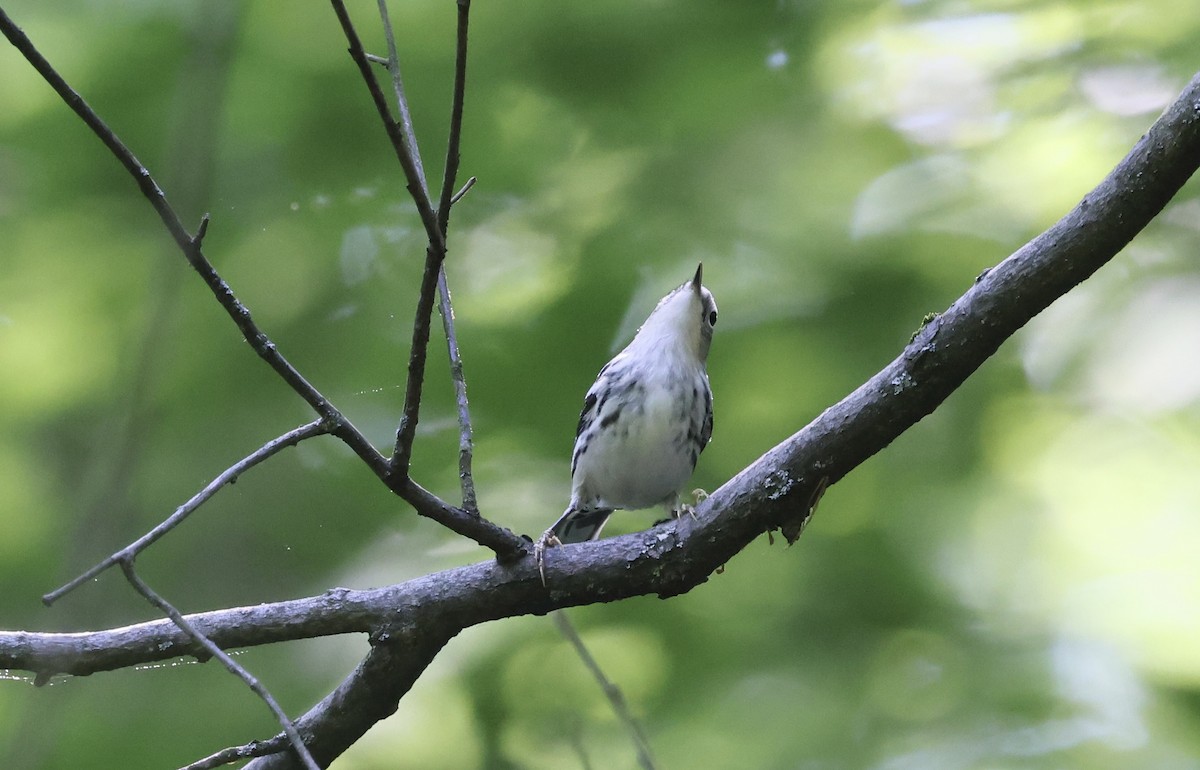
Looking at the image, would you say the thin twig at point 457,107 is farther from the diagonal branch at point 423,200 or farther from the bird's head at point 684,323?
the bird's head at point 684,323

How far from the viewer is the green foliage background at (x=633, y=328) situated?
575 centimetres

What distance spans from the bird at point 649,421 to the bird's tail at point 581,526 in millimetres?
18

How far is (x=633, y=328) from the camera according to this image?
6.41 m

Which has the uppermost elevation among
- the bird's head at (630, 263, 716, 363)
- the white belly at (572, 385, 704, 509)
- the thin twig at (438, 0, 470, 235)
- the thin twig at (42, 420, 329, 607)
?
the bird's head at (630, 263, 716, 363)

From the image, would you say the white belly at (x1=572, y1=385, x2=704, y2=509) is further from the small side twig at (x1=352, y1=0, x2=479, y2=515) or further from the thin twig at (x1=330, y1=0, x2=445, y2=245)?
the thin twig at (x1=330, y1=0, x2=445, y2=245)

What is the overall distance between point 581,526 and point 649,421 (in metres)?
0.75

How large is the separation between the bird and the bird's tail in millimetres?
18

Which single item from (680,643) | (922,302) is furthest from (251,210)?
(922,302)

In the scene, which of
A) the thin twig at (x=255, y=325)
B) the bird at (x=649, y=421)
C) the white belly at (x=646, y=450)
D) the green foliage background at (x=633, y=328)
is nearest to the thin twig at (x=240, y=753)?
the thin twig at (x=255, y=325)

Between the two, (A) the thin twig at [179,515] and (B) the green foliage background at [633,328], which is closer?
(A) the thin twig at [179,515]

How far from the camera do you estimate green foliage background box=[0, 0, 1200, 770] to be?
5746 mm

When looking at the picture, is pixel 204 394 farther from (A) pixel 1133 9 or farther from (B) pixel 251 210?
(A) pixel 1133 9

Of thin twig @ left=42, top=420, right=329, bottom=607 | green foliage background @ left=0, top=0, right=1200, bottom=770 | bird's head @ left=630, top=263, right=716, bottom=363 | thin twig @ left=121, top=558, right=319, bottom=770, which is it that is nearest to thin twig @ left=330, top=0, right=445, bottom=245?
thin twig @ left=42, top=420, right=329, bottom=607

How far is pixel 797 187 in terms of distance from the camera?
709 centimetres
